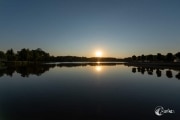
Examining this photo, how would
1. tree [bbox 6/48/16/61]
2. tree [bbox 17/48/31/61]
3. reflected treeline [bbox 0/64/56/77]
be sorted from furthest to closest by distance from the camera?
tree [bbox 17/48/31/61] → tree [bbox 6/48/16/61] → reflected treeline [bbox 0/64/56/77]

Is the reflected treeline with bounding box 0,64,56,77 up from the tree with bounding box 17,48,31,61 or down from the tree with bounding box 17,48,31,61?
down

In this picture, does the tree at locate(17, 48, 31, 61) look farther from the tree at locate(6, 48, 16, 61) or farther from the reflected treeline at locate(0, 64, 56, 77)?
the reflected treeline at locate(0, 64, 56, 77)

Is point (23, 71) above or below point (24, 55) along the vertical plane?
below

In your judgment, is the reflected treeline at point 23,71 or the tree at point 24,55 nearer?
the reflected treeline at point 23,71

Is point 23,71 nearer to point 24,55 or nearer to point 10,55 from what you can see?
point 24,55

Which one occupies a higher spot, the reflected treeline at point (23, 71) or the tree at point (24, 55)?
the tree at point (24, 55)

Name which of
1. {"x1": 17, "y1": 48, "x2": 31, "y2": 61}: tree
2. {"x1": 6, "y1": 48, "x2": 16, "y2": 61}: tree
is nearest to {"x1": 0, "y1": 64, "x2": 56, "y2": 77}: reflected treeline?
{"x1": 6, "y1": 48, "x2": 16, "y2": 61}: tree

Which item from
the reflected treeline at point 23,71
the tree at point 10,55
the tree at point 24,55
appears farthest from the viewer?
the tree at point 24,55

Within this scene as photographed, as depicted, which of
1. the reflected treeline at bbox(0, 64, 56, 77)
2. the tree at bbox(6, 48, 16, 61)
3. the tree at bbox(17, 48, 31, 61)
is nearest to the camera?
the reflected treeline at bbox(0, 64, 56, 77)

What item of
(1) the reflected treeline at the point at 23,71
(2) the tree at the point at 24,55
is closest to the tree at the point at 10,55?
(2) the tree at the point at 24,55

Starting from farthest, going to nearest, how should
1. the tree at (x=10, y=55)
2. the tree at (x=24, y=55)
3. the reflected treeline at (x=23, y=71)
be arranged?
the tree at (x=24, y=55) < the tree at (x=10, y=55) < the reflected treeline at (x=23, y=71)

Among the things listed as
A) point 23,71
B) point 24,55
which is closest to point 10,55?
point 24,55

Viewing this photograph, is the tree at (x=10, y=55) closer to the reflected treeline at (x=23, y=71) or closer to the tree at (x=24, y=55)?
the tree at (x=24, y=55)

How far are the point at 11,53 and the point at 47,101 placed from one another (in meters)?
173
